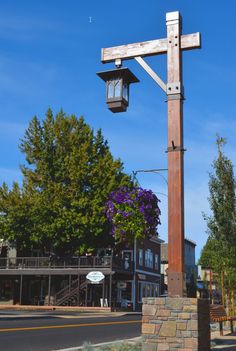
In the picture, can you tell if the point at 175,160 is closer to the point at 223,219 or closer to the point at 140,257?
the point at 223,219

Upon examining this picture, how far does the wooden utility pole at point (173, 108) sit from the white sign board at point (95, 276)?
27.6 metres

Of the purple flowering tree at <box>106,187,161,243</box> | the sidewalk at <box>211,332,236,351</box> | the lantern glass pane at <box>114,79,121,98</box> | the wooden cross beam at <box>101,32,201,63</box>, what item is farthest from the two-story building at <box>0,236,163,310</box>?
the lantern glass pane at <box>114,79,121,98</box>

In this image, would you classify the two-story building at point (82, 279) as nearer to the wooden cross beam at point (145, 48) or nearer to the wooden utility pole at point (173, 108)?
the wooden cross beam at point (145, 48)

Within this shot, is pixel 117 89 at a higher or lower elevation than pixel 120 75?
lower

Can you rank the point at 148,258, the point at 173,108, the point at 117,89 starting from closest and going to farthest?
the point at 173,108 → the point at 117,89 → the point at 148,258

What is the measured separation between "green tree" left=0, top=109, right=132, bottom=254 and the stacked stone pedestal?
28.5 metres

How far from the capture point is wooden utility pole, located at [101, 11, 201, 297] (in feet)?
31.5

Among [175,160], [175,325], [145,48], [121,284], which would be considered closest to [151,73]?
[145,48]

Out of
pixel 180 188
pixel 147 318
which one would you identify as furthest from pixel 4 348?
pixel 180 188

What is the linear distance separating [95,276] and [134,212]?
16.4 meters

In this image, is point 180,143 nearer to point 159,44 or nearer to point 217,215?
point 159,44

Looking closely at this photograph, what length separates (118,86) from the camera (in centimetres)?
1043

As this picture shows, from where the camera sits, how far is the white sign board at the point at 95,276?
121 ft

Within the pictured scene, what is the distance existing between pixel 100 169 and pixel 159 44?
95.5ft
